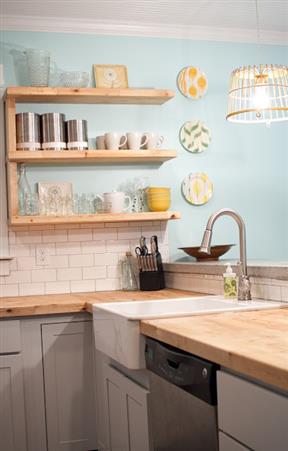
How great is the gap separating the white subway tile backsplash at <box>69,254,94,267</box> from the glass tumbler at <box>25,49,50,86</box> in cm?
108

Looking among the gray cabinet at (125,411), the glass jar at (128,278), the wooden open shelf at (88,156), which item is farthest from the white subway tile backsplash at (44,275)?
the gray cabinet at (125,411)

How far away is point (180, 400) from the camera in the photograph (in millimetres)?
2121

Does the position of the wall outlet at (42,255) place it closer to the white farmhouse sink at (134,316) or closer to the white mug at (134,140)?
the white mug at (134,140)

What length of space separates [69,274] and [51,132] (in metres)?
0.89

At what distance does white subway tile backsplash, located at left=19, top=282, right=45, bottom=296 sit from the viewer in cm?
429

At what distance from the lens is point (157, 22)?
456 centimetres

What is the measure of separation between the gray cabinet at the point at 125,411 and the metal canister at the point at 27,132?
1.48m

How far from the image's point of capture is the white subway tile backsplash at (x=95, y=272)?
14.5 feet

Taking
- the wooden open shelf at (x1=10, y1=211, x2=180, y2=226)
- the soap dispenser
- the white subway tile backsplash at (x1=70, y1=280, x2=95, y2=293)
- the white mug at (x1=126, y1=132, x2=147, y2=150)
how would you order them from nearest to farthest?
1. the soap dispenser
2. the wooden open shelf at (x1=10, y1=211, x2=180, y2=226)
3. the white mug at (x1=126, y1=132, x2=147, y2=150)
4. the white subway tile backsplash at (x1=70, y1=280, x2=95, y2=293)

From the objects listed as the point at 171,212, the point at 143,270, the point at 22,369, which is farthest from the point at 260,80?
the point at 22,369

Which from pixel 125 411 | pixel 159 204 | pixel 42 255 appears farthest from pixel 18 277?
pixel 125 411

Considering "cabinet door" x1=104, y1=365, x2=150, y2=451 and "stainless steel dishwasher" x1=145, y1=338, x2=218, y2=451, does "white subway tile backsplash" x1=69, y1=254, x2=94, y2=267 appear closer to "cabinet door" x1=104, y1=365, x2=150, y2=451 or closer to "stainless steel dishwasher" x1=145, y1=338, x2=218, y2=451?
"cabinet door" x1=104, y1=365, x2=150, y2=451

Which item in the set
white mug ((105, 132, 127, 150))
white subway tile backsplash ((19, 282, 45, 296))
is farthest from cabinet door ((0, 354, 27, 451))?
white mug ((105, 132, 127, 150))

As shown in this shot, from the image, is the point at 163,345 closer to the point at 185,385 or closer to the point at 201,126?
the point at 185,385
